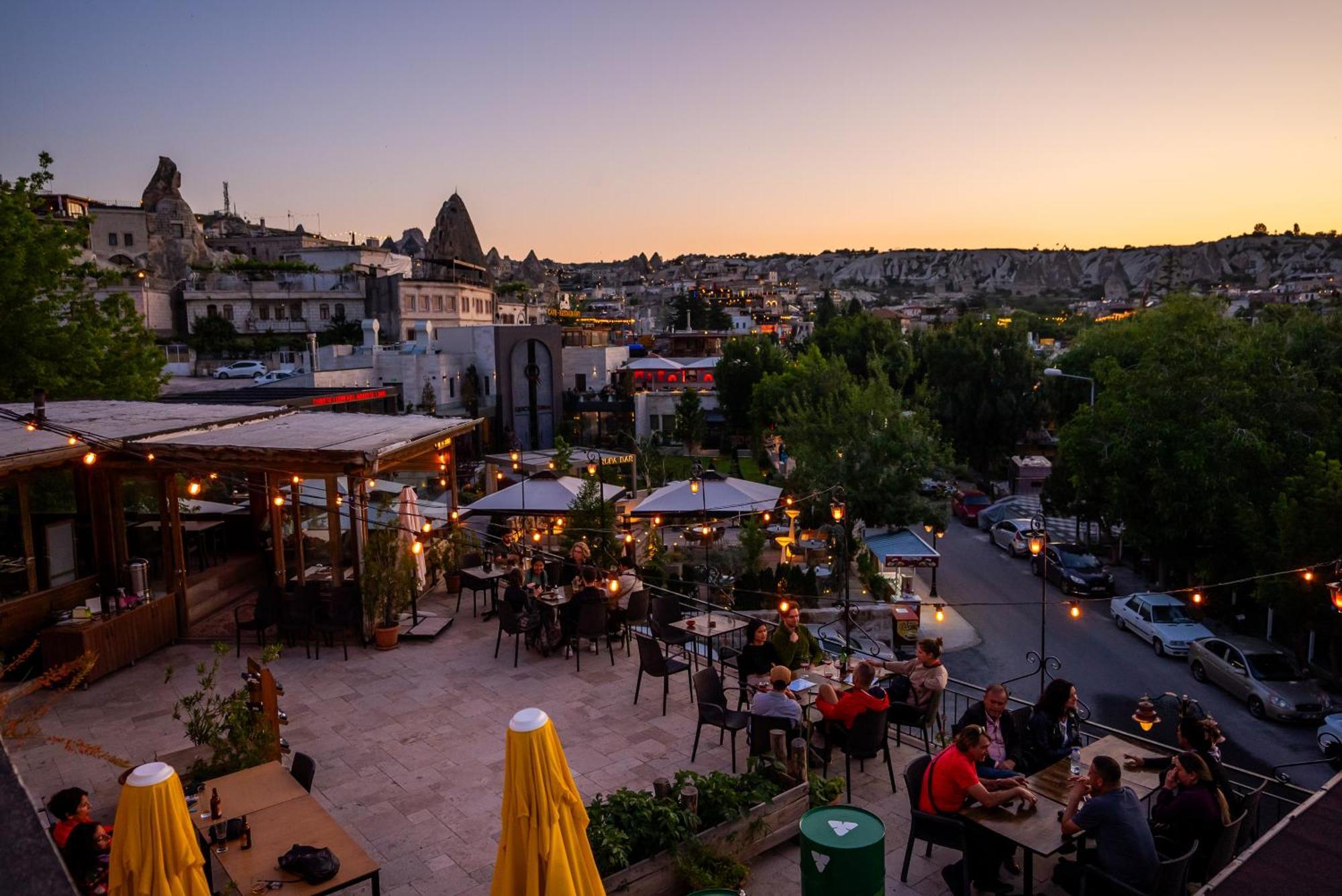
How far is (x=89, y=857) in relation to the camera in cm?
531

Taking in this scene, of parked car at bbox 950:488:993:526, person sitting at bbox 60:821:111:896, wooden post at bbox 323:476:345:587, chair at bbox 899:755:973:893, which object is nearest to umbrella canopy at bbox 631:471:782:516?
wooden post at bbox 323:476:345:587

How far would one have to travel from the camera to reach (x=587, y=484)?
16266mm

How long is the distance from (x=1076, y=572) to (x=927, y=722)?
17.0 metres

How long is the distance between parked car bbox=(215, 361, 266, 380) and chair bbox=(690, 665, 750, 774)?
125 feet

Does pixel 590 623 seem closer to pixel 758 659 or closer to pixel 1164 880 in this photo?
pixel 758 659

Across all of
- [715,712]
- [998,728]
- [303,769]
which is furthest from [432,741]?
[998,728]

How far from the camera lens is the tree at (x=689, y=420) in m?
43.9

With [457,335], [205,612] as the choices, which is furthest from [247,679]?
[457,335]

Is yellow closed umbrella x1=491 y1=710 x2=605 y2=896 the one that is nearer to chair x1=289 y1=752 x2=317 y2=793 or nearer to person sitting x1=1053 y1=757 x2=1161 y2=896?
chair x1=289 y1=752 x2=317 y2=793

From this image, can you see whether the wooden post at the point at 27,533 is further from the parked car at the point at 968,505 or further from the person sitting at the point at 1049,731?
the parked car at the point at 968,505

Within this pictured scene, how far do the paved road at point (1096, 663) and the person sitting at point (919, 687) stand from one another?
16.7 ft

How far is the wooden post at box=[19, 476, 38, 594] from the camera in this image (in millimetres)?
10453

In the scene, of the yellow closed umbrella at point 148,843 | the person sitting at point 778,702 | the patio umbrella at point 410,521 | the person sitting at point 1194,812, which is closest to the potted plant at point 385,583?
the patio umbrella at point 410,521

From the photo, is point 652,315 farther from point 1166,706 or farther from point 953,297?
point 1166,706
